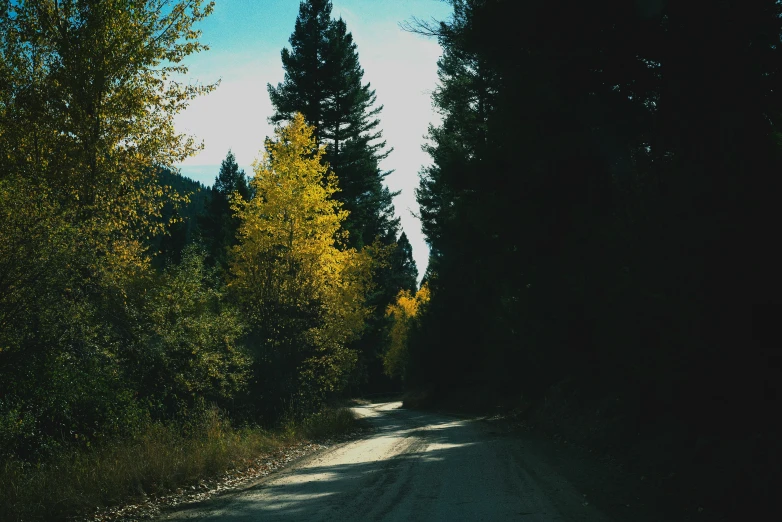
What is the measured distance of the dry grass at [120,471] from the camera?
7.51 meters

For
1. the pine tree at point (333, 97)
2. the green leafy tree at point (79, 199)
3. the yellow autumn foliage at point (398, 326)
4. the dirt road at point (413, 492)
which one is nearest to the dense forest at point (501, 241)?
the green leafy tree at point (79, 199)

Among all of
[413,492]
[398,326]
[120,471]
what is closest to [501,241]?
[413,492]

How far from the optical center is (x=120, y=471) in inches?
347

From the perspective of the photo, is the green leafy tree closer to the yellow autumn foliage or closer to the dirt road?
the dirt road

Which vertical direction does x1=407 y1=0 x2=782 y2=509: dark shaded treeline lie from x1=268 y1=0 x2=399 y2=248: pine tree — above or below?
below

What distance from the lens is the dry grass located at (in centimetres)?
751

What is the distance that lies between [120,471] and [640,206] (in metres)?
9.78

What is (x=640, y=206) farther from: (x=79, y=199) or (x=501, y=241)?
(x=79, y=199)

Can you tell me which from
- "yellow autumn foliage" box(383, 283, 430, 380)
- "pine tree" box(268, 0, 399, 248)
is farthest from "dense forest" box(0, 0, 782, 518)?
"yellow autumn foliage" box(383, 283, 430, 380)

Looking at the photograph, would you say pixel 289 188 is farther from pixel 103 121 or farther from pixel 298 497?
pixel 298 497

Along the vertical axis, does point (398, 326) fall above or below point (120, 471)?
above

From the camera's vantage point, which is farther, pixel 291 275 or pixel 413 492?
pixel 291 275

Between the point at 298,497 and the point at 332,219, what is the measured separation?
1271cm

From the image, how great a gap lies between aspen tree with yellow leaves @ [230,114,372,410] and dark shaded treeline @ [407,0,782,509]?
4.69 m
